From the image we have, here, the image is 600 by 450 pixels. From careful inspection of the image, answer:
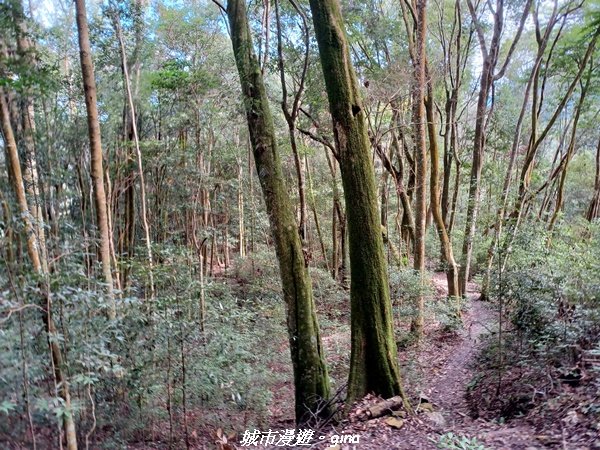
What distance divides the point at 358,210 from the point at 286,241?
129 cm

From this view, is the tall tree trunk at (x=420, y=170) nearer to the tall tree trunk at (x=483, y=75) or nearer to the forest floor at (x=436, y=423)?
the forest floor at (x=436, y=423)

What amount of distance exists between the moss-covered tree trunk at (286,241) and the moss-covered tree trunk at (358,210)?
885 mm

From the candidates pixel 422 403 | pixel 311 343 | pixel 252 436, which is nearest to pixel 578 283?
pixel 422 403

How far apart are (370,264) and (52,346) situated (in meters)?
3.26

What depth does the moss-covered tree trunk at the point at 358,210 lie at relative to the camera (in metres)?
4.51

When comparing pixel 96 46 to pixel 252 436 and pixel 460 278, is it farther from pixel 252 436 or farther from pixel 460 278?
pixel 460 278

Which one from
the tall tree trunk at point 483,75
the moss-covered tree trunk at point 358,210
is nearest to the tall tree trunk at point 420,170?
the tall tree trunk at point 483,75

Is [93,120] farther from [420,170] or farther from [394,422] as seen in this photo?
[420,170]

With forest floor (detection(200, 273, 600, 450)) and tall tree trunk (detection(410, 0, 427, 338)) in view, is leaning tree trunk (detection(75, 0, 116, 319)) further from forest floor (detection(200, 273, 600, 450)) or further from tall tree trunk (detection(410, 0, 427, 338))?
tall tree trunk (detection(410, 0, 427, 338))

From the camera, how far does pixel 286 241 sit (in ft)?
17.8

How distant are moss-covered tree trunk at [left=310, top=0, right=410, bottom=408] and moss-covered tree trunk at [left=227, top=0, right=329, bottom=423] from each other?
0.88 m

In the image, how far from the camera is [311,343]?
210 inches

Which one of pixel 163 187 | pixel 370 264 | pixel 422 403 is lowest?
pixel 422 403

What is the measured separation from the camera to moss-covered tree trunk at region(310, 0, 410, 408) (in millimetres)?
4512
